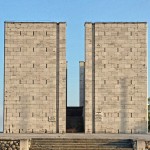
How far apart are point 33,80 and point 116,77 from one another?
6987mm

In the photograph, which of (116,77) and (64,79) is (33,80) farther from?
(116,77)

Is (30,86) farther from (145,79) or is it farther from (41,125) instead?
(145,79)

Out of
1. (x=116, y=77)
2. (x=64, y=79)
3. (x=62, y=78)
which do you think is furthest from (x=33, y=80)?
(x=116, y=77)

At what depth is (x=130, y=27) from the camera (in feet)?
117

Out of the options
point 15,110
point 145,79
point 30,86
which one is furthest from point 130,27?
point 15,110

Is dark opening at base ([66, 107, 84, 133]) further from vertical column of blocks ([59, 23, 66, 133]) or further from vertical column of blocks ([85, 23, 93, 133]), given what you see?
vertical column of blocks ([85, 23, 93, 133])

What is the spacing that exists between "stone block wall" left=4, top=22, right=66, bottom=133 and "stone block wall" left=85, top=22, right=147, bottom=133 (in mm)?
2450

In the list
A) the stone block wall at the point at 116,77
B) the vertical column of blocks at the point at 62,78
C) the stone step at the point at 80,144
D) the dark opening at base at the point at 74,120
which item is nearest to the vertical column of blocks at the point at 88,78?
the stone block wall at the point at 116,77

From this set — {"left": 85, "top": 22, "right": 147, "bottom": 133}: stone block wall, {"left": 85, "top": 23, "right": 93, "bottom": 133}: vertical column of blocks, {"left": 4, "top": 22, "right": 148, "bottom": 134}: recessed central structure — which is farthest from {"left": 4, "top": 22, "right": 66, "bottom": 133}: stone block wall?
{"left": 85, "top": 22, "right": 147, "bottom": 133}: stone block wall

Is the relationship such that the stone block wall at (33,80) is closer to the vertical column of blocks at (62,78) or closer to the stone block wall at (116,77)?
the vertical column of blocks at (62,78)

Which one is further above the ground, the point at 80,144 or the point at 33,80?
the point at 33,80

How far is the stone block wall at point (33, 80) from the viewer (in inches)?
1371

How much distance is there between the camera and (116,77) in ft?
115

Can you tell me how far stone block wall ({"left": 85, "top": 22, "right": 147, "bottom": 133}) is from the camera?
3491cm
